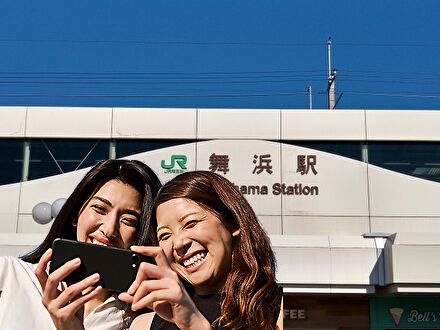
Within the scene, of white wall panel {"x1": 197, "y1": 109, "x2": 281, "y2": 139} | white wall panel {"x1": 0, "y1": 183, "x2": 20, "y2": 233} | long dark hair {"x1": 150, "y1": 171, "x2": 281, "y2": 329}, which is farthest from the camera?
white wall panel {"x1": 197, "y1": 109, "x2": 281, "y2": 139}

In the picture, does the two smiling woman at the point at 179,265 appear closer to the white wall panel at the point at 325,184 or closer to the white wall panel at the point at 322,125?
the white wall panel at the point at 325,184

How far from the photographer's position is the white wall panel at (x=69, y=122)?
14.1 meters

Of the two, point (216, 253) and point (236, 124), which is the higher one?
point (236, 124)

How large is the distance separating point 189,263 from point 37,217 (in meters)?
11.4

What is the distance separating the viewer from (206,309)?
1911mm

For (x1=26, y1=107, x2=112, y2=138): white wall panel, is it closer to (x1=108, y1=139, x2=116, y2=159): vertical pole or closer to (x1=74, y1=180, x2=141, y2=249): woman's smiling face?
→ (x1=108, y1=139, x2=116, y2=159): vertical pole

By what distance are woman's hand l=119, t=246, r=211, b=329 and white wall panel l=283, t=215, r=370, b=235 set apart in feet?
39.2

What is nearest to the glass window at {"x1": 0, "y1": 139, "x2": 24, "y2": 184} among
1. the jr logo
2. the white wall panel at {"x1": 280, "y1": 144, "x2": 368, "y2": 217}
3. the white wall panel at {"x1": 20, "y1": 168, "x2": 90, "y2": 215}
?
the white wall panel at {"x1": 20, "y1": 168, "x2": 90, "y2": 215}

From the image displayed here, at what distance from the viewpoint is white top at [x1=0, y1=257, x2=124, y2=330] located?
1962mm

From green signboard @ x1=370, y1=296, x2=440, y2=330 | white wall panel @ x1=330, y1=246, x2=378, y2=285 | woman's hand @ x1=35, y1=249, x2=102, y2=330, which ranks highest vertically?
woman's hand @ x1=35, y1=249, x2=102, y2=330

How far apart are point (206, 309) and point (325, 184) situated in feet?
40.1

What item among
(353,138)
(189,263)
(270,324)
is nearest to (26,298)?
(189,263)

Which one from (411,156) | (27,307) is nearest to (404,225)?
(411,156)

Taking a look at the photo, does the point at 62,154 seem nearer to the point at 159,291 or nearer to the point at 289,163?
the point at 289,163
